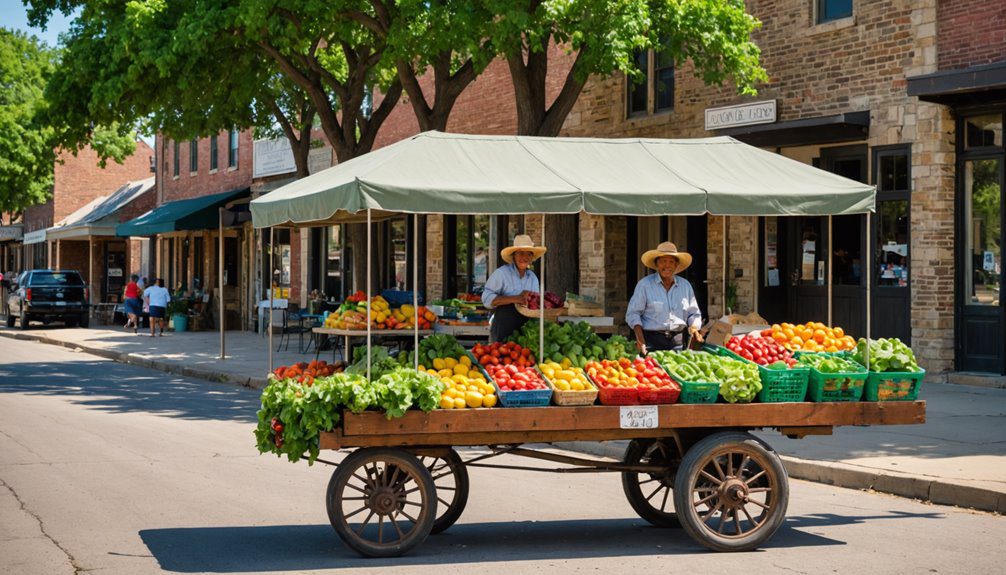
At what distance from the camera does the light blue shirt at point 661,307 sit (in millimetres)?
9961

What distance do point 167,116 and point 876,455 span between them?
18.3 m

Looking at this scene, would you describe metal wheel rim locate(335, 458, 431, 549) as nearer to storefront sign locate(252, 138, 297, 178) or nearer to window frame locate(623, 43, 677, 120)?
window frame locate(623, 43, 677, 120)

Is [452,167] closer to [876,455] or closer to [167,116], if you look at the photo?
[876,455]

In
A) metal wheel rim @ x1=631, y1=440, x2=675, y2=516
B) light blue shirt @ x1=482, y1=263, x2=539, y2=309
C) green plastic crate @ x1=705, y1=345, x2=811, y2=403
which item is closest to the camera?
green plastic crate @ x1=705, y1=345, x2=811, y2=403

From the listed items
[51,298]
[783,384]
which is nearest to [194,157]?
[51,298]

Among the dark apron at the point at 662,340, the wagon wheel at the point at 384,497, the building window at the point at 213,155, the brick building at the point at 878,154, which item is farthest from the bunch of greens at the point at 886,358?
the building window at the point at 213,155

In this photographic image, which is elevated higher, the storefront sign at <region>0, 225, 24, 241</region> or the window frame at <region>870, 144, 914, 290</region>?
the storefront sign at <region>0, 225, 24, 241</region>

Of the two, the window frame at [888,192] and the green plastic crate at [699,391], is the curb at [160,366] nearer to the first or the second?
the window frame at [888,192]

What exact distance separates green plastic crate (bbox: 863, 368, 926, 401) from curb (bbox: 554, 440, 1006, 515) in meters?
1.46

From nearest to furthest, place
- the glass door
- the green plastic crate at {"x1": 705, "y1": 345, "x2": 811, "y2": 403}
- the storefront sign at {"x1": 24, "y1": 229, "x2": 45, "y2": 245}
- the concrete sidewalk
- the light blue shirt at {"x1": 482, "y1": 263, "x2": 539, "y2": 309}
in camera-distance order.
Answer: the green plastic crate at {"x1": 705, "y1": 345, "x2": 811, "y2": 403} < the concrete sidewalk < the light blue shirt at {"x1": 482, "y1": 263, "x2": 539, "y2": 309} < the glass door < the storefront sign at {"x1": 24, "y1": 229, "x2": 45, "y2": 245}

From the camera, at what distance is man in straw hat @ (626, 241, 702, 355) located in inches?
391

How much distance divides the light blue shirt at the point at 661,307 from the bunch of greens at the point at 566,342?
4.26 ft

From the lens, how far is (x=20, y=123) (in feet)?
161

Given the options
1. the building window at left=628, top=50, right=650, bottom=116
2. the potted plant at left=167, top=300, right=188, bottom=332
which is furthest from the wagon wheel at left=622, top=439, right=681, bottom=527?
the potted plant at left=167, top=300, right=188, bottom=332
